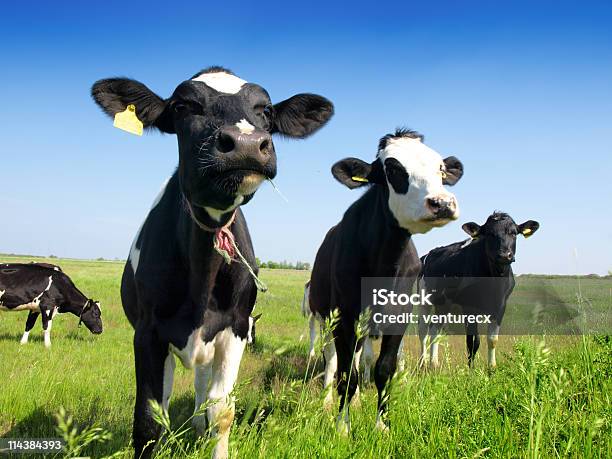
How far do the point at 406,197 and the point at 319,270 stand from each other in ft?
8.89

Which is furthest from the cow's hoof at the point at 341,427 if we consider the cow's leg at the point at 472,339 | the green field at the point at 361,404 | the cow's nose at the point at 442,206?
the cow's leg at the point at 472,339

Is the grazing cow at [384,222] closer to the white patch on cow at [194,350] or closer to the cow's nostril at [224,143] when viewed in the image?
the white patch on cow at [194,350]

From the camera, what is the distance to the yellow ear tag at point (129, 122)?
148 inches

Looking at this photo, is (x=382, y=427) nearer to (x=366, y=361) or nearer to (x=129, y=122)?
(x=129, y=122)

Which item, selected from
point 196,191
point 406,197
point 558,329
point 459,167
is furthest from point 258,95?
point 558,329

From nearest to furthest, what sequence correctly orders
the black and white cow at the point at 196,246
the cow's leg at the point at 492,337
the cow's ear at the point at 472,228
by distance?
the black and white cow at the point at 196,246, the cow's leg at the point at 492,337, the cow's ear at the point at 472,228

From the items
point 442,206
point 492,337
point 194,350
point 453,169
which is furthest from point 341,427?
point 492,337

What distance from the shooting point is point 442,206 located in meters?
4.57

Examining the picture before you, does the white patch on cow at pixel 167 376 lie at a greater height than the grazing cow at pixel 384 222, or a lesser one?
lesser

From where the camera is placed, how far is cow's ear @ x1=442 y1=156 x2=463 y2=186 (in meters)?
6.43

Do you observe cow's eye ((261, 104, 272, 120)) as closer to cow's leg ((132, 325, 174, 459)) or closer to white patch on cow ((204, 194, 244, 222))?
white patch on cow ((204, 194, 244, 222))

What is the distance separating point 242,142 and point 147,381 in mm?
1925

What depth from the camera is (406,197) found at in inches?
199

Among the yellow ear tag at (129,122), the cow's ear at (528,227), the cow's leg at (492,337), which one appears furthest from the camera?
Result: the cow's ear at (528,227)
